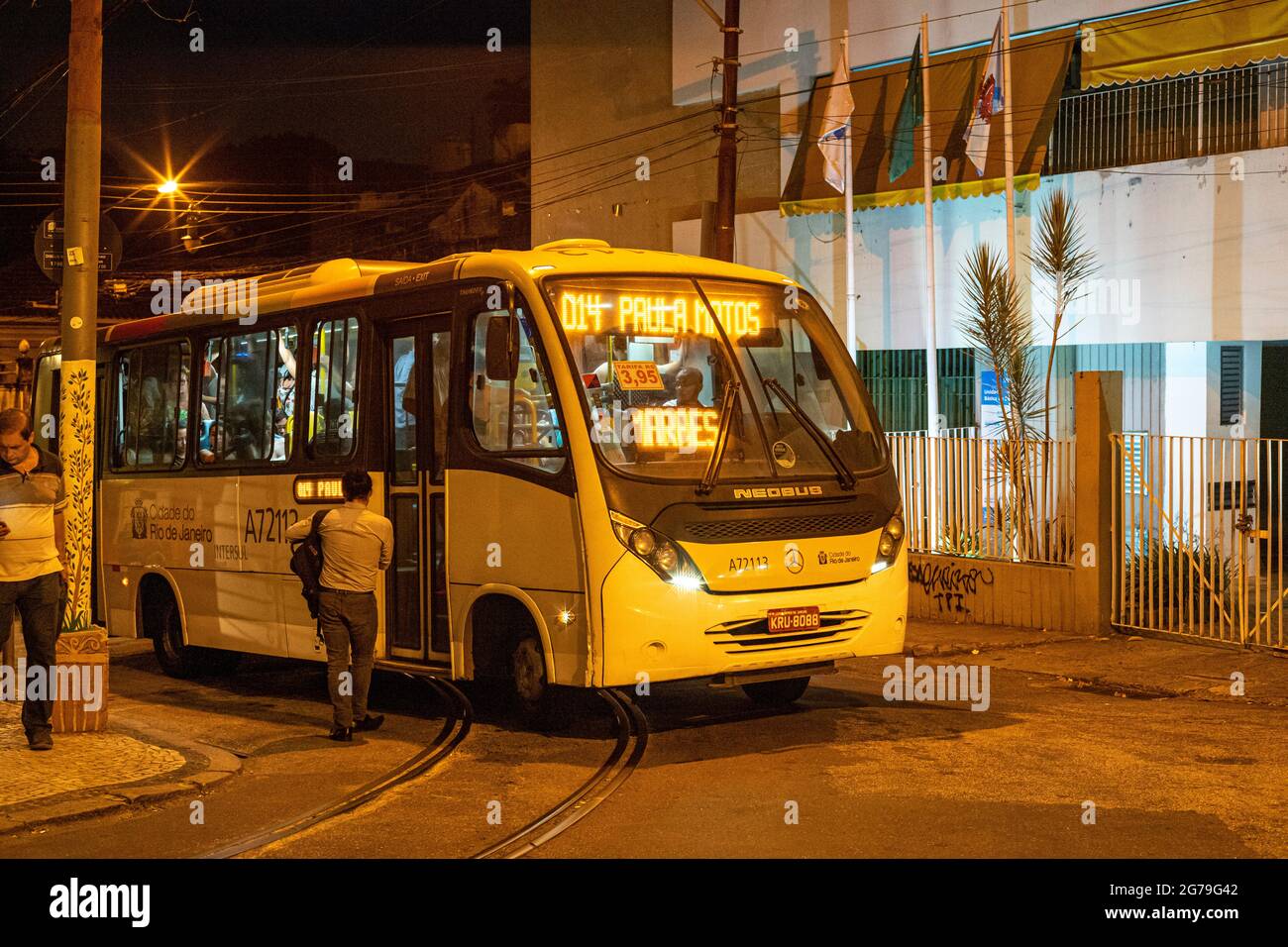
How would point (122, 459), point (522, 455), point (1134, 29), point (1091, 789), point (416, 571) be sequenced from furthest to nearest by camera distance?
point (1134, 29)
point (122, 459)
point (416, 571)
point (522, 455)
point (1091, 789)

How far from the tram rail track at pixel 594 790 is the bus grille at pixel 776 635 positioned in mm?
863

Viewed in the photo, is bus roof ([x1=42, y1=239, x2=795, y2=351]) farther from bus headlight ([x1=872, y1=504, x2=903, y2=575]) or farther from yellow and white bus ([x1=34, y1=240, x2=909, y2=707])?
bus headlight ([x1=872, y1=504, x2=903, y2=575])

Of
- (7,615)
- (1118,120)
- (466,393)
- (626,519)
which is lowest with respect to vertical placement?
(7,615)

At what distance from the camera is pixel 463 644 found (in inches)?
404

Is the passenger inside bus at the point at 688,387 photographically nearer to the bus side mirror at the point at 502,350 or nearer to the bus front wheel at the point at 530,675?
the bus side mirror at the point at 502,350

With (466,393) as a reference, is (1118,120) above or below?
above

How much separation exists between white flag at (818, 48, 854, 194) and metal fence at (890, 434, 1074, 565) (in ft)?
24.4

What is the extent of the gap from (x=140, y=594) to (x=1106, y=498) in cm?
874

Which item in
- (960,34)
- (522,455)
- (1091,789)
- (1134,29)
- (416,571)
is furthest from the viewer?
(960,34)

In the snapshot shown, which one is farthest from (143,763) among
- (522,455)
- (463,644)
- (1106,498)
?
(1106,498)

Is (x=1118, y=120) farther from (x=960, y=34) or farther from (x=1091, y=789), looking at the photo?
(x=1091, y=789)

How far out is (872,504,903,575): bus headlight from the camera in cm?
994

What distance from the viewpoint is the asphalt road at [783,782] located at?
7148mm

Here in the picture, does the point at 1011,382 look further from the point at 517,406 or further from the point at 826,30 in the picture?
the point at 826,30
